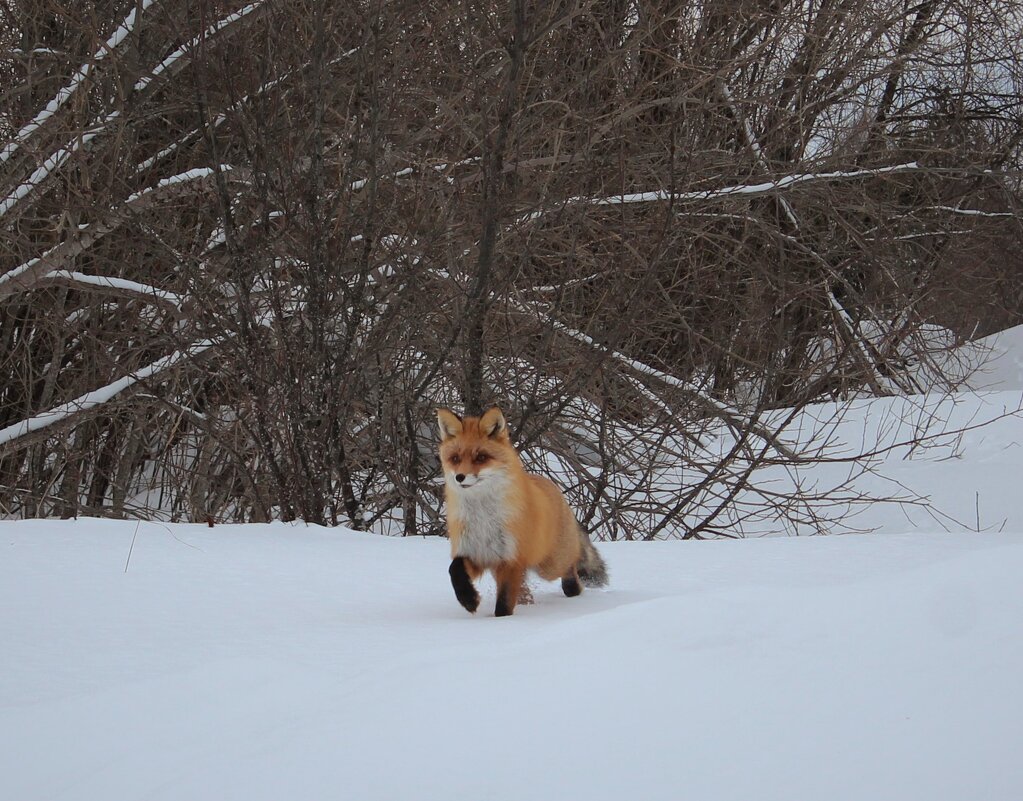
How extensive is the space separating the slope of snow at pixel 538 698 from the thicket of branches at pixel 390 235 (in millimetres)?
4823

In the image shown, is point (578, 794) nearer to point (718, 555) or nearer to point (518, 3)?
point (718, 555)

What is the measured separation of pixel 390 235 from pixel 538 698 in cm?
675

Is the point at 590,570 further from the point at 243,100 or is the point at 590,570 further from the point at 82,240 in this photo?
the point at 82,240

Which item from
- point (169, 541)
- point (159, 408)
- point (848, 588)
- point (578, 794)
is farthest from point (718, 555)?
point (159, 408)

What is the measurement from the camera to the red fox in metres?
4.61

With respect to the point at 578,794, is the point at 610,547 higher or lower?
higher

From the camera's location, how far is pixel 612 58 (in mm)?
9516

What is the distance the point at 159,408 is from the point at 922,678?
9.51 m

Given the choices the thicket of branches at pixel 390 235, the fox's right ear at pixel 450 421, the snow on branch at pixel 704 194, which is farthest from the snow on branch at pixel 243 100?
the fox's right ear at pixel 450 421

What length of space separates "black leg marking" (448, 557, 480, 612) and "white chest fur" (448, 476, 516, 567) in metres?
0.09

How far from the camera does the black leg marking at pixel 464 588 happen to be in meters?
4.51

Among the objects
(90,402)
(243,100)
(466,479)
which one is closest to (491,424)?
(466,479)

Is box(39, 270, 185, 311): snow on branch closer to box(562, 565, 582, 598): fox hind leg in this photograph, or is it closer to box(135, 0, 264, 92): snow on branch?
box(135, 0, 264, 92): snow on branch

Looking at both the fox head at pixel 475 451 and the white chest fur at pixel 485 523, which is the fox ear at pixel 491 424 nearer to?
the fox head at pixel 475 451
